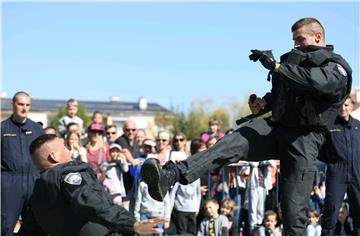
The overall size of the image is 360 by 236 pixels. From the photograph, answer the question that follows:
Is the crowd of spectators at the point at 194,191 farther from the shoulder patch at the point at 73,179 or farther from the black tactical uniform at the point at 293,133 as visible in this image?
the shoulder patch at the point at 73,179

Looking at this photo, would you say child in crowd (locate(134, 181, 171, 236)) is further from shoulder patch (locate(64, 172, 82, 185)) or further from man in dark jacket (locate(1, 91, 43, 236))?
shoulder patch (locate(64, 172, 82, 185))

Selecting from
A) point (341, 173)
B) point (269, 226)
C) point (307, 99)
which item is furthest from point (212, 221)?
point (307, 99)

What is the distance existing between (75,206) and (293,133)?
222 cm

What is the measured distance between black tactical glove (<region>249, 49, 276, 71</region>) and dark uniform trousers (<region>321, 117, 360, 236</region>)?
3733 millimetres

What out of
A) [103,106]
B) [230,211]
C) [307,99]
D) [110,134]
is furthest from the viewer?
[103,106]

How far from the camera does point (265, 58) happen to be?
633cm

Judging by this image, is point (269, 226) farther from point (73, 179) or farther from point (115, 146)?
point (73, 179)

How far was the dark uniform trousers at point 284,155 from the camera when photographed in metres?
6.67

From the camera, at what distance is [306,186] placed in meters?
6.83

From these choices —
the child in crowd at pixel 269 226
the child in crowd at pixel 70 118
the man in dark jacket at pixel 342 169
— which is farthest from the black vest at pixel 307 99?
the child in crowd at pixel 70 118

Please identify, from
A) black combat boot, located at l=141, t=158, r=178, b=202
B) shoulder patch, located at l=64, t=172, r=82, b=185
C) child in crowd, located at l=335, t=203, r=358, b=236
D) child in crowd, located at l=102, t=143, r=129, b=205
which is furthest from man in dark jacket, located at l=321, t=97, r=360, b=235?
shoulder patch, located at l=64, t=172, r=82, b=185

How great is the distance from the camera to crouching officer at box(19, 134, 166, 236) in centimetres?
559

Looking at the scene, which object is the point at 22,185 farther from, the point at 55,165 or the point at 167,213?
the point at 55,165

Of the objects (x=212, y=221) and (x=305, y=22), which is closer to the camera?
(x=305, y=22)
